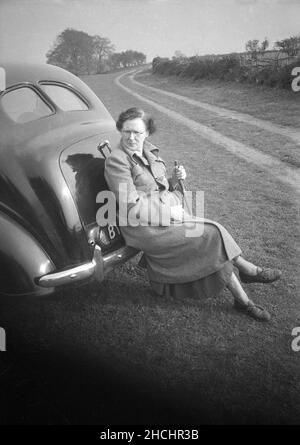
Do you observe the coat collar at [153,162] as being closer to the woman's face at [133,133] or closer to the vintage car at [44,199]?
the woman's face at [133,133]

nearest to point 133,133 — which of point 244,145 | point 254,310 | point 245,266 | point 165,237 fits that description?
point 165,237

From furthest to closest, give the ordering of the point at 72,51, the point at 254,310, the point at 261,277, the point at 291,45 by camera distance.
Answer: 1. the point at 291,45
2. the point at 72,51
3. the point at 261,277
4. the point at 254,310

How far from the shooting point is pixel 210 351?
8.67 ft

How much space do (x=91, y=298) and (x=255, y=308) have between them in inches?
54.3

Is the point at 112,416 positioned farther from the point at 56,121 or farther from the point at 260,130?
the point at 260,130

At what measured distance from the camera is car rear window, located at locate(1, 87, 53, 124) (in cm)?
285

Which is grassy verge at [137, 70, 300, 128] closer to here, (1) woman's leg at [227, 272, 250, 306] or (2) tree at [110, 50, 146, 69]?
(2) tree at [110, 50, 146, 69]

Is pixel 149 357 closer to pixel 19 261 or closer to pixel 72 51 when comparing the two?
pixel 19 261

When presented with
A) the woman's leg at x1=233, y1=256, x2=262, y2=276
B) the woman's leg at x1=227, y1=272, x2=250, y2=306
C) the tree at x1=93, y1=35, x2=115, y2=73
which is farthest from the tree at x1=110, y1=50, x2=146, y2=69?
the woman's leg at x1=227, y1=272, x2=250, y2=306

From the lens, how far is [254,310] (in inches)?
114

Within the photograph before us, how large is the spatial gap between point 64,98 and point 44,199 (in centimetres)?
130

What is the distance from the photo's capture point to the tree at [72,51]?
3.52 meters

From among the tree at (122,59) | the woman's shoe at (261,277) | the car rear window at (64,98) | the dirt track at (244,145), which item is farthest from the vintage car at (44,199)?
the dirt track at (244,145)

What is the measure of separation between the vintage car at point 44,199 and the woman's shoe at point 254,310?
3.26 feet
